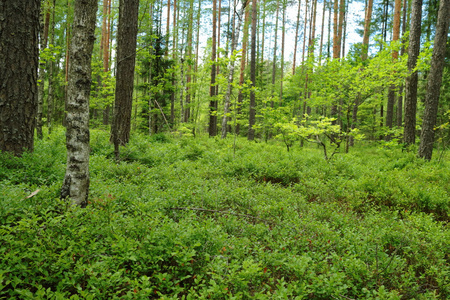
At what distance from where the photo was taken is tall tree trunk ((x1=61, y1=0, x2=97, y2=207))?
9.79 feet

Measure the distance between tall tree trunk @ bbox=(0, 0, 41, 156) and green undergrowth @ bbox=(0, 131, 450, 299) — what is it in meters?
0.64

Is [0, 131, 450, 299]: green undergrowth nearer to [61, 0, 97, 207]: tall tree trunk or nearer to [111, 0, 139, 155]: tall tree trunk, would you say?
[61, 0, 97, 207]: tall tree trunk

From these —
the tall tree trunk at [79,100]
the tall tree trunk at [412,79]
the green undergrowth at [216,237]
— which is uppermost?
the tall tree trunk at [412,79]

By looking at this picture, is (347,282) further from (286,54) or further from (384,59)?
(286,54)

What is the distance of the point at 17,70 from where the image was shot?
14.5 ft

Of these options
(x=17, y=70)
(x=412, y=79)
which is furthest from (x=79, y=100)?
(x=412, y=79)

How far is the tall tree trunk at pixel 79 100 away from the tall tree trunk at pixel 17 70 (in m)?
2.32

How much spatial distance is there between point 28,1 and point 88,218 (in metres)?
4.32

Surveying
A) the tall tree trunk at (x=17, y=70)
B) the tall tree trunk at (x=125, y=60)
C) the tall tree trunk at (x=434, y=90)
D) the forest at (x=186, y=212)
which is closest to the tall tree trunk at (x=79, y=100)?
the forest at (x=186, y=212)

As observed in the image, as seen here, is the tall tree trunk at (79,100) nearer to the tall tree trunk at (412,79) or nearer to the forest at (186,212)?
the forest at (186,212)

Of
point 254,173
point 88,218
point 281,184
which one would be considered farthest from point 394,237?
point 88,218

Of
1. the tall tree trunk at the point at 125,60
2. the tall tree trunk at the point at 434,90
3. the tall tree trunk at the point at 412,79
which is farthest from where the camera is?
the tall tree trunk at the point at 412,79

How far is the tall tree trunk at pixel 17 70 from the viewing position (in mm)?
4285

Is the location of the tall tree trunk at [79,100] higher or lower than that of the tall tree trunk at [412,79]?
lower
